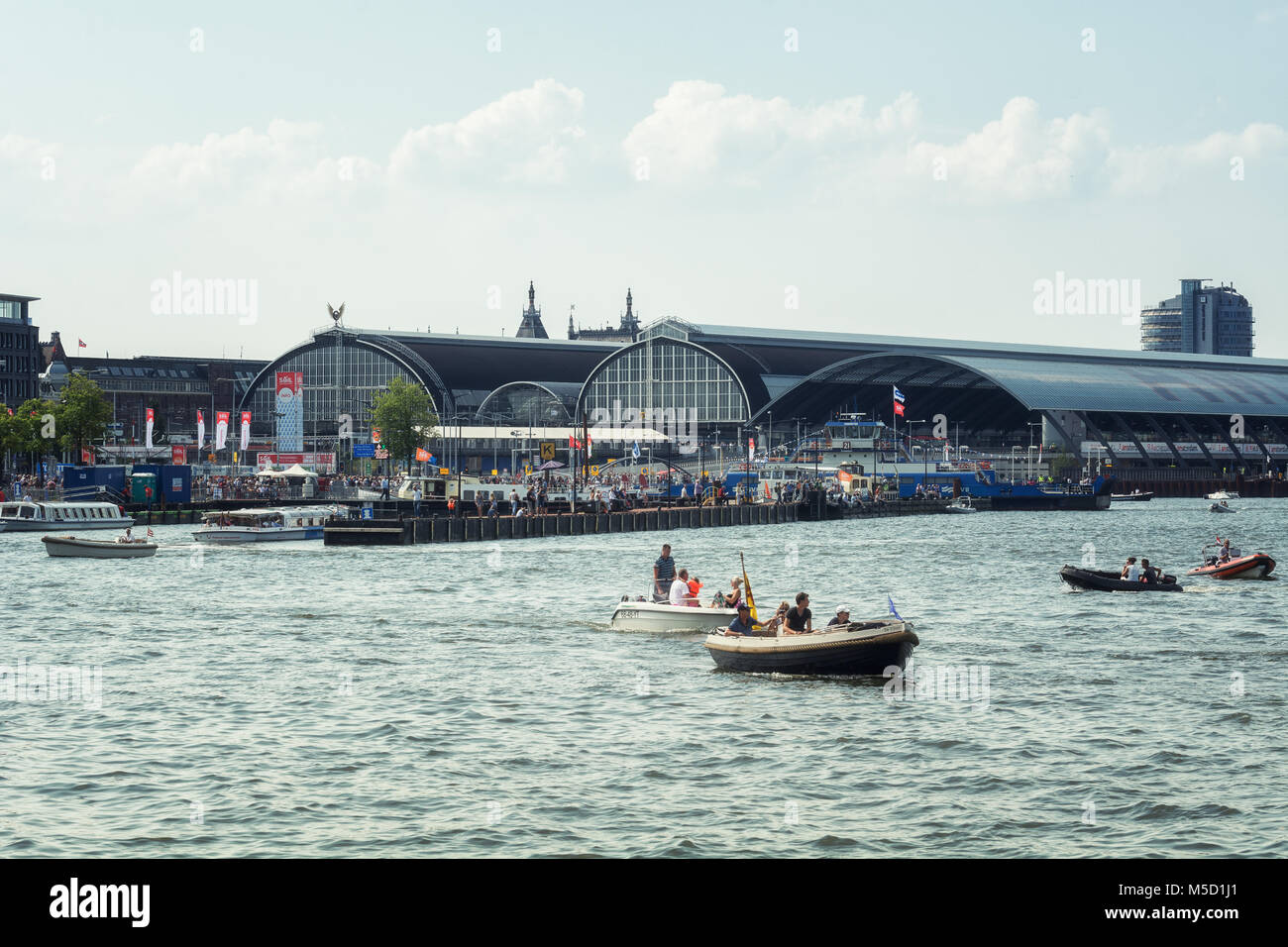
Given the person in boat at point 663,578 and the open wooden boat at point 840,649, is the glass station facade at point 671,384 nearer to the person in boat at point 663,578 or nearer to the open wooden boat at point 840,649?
the person in boat at point 663,578

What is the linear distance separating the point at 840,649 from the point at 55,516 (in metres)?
82.4

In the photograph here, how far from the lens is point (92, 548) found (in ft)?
275

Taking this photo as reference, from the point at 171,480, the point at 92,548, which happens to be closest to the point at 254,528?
the point at 92,548

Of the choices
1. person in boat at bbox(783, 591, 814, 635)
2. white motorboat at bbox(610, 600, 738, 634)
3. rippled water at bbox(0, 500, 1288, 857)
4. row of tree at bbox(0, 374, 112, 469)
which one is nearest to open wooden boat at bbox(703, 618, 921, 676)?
rippled water at bbox(0, 500, 1288, 857)

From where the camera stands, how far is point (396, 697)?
36.0m

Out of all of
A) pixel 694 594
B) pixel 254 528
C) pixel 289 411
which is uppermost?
pixel 289 411

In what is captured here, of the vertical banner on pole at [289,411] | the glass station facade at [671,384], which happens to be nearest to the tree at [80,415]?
the vertical banner on pole at [289,411]

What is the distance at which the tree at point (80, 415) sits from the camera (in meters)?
138

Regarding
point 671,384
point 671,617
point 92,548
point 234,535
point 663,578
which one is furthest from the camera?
point 671,384

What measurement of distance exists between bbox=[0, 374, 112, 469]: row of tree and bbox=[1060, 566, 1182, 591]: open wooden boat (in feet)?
334

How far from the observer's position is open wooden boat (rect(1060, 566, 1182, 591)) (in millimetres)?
61250

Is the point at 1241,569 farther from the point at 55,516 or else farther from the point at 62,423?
the point at 62,423

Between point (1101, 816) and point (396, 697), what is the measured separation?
17710mm

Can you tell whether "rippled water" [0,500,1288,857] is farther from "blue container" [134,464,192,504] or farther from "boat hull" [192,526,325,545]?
"blue container" [134,464,192,504]
